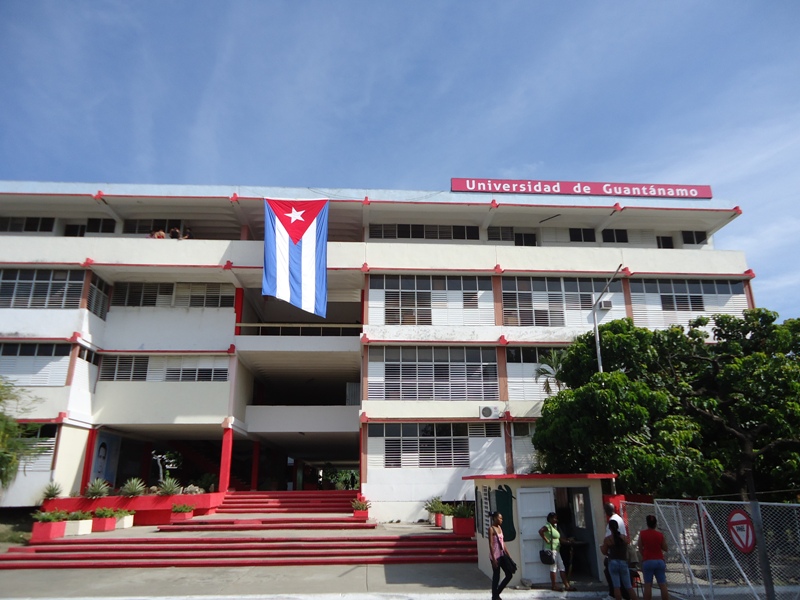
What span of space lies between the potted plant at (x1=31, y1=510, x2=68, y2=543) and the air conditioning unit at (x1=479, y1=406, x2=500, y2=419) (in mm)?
14523

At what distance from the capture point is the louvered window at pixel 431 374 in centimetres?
2334

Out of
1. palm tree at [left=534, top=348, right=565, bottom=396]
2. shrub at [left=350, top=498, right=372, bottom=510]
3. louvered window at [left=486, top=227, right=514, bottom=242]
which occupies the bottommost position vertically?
shrub at [left=350, top=498, right=372, bottom=510]

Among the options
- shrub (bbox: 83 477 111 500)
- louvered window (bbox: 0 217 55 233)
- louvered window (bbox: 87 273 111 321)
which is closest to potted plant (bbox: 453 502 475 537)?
shrub (bbox: 83 477 111 500)

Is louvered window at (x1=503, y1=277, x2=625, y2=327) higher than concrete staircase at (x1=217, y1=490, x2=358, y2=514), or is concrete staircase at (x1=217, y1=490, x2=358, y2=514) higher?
louvered window at (x1=503, y1=277, x2=625, y2=327)

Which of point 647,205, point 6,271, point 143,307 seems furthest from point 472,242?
point 6,271

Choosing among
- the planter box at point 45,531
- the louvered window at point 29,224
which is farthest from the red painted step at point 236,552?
the louvered window at point 29,224

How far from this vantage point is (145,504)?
2034 cm

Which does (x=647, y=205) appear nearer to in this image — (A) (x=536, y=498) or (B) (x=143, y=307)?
(A) (x=536, y=498)

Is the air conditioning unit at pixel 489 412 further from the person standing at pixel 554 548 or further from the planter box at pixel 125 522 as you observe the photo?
the planter box at pixel 125 522

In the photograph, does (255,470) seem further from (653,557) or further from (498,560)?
(653,557)

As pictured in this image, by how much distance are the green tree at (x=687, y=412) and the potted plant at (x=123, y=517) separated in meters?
13.9

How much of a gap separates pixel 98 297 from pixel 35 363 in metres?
3.63

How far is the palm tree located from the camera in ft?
71.5

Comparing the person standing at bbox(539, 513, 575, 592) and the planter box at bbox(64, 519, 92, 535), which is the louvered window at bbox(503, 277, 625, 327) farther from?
the planter box at bbox(64, 519, 92, 535)
